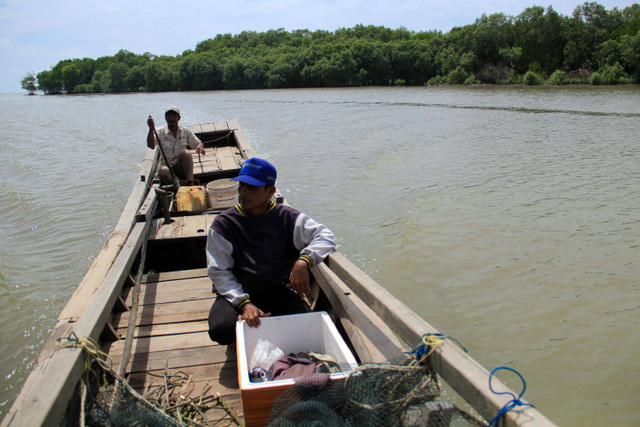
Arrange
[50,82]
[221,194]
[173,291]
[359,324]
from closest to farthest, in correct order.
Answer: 1. [359,324]
2. [173,291]
3. [221,194]
4. [50,82]

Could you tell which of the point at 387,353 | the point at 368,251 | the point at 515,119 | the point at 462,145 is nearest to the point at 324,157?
the point at 462,145

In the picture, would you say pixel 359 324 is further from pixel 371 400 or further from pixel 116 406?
pixel 116 406

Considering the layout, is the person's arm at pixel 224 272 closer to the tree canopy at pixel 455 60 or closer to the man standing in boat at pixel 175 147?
the man standing in boat at pixel 175 147

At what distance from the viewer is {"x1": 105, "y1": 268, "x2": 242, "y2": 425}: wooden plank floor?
284 centimetres

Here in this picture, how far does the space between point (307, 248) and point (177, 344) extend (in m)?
1.21

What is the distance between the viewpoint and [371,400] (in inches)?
76.0

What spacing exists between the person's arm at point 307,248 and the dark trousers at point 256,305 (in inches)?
6.0

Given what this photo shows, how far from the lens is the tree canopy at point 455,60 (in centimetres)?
4916

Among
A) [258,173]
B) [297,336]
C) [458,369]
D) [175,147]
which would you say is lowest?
[297,336]

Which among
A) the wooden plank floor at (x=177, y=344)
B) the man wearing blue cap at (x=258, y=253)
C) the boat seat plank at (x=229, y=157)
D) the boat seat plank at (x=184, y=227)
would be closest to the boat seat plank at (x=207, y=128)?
the boat seat plank at (x=229, y=157)

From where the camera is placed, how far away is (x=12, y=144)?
18.6 metres

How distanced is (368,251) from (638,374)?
3.78m

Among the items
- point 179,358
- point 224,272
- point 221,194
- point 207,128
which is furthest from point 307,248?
point 207,128

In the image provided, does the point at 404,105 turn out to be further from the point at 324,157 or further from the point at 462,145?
the point at 324,157
